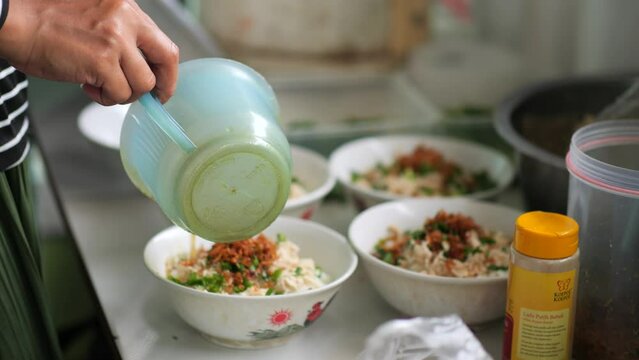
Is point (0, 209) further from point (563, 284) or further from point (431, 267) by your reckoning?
point (563, 284)

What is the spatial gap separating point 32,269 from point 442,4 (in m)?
1.30

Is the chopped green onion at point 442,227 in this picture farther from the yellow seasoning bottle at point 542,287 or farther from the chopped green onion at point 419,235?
the yellow seasoning bottle at point 542,287

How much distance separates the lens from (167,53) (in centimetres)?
90

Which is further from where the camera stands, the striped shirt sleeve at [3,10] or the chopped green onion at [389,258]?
the chopped green onion at [389,258]

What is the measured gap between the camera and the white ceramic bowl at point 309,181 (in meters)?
1.33

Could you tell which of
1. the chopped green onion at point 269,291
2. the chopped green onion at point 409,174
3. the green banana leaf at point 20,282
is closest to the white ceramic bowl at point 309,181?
the chopped green onion at point 409,174

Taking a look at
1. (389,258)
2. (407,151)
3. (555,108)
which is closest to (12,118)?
(389,258)

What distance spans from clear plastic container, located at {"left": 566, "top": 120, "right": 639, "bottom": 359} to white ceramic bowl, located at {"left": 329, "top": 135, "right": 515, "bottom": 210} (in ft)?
1.22

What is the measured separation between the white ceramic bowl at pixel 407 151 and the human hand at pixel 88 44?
1.92 ft

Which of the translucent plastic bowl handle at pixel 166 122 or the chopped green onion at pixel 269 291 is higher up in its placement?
the translucent plastic bowl handle at pixel 166 122

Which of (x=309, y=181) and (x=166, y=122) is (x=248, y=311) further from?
(x=309, y=181)

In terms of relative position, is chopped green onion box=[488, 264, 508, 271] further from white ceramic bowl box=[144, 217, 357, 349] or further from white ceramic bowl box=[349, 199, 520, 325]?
white ceramic bowl box=[144, 217, 357, 349]

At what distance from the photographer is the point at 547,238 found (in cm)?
92

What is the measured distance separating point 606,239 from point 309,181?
1.94 ft
